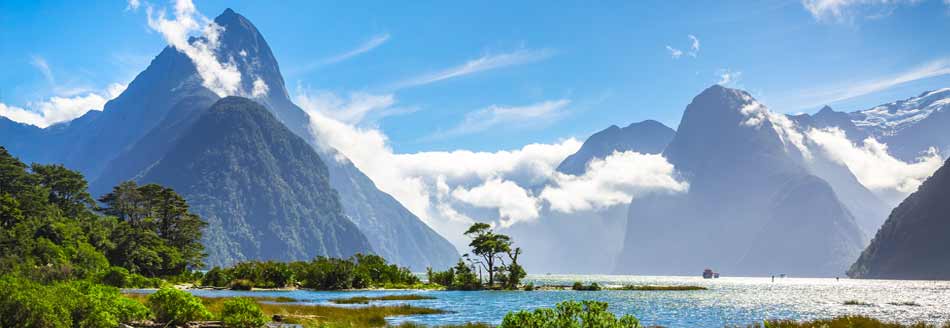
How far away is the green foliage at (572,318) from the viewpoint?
56.9 ft

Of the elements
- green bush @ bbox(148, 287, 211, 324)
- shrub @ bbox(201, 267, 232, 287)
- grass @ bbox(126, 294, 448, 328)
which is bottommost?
grass @ bbox(126, 294, 448, 328)

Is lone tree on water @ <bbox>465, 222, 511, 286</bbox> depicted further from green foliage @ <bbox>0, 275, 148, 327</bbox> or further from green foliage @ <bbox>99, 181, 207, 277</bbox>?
green foliage @ <bbox>0, 275, 148, 327</bbox>

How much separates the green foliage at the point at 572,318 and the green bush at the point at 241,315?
816 inches

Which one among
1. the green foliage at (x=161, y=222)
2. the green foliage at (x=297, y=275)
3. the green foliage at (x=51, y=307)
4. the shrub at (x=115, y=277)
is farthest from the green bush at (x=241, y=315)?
the green foliage at (x=161, y=222)

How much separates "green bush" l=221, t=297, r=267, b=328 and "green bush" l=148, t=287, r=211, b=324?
5.07ft

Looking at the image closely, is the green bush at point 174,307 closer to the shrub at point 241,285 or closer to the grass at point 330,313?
the grass at point 330,313

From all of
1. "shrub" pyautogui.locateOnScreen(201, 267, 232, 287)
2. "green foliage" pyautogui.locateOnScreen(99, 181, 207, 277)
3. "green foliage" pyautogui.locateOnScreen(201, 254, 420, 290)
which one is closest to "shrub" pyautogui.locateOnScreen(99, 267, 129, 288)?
"green foliage" pyautogui.locateOnScreen(201, 254, 420, 290)

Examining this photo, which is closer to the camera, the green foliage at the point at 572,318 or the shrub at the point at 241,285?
the green foliage at the point at 572,318

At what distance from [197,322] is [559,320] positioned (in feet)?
83.8

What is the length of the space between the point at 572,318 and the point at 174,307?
24880mm

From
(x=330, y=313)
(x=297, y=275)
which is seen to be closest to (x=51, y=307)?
(x=330, y=313)

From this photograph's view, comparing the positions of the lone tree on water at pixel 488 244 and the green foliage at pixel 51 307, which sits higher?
the lone tree on water at pixel 488 244

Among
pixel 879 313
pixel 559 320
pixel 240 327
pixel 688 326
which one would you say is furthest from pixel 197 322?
pixel 879 313

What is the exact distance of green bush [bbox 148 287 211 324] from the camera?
113 feet
